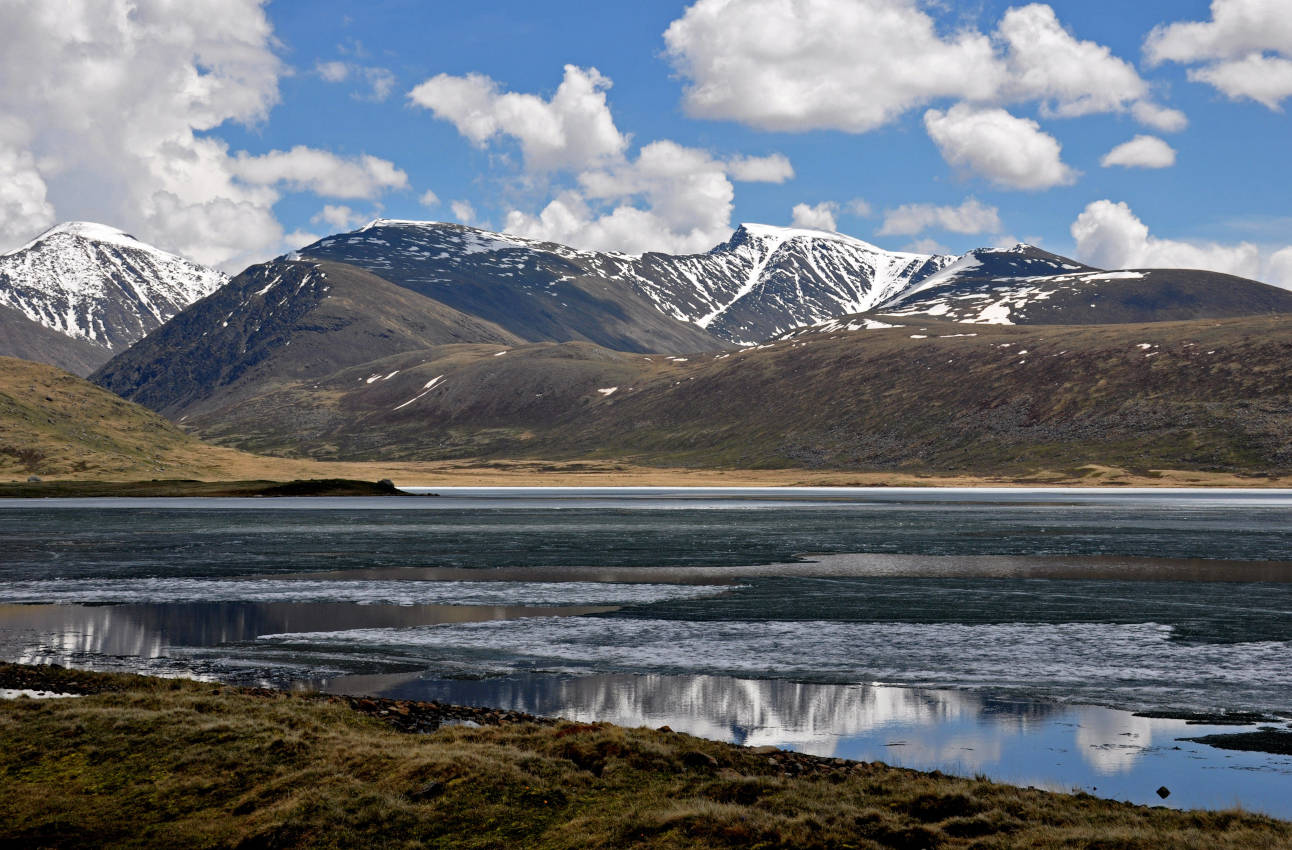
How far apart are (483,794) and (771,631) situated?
20.5m

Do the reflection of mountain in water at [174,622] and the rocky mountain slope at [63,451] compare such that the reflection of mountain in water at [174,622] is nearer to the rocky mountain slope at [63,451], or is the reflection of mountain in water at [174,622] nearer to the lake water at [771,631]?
the lake water at [771,631]

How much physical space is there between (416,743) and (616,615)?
68.2ft

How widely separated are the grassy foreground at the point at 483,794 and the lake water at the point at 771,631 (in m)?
2.67

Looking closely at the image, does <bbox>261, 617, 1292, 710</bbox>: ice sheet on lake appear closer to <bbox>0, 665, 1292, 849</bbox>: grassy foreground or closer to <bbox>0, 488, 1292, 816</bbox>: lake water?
<bbox>0, 488, 1292, 816</bbox>: lake water

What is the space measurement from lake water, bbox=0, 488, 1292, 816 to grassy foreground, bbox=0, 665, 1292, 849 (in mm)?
2670

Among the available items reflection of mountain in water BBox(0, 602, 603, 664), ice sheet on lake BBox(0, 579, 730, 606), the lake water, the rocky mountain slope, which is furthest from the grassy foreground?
the rocky mountain slope

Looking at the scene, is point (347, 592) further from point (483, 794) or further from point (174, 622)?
point (483, 794)

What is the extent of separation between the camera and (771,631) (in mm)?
37844

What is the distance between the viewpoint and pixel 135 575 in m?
56.1

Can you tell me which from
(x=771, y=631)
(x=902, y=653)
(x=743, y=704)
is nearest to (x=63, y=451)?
(x=771, y=631)

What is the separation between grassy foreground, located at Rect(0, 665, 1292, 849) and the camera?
54.5 feet

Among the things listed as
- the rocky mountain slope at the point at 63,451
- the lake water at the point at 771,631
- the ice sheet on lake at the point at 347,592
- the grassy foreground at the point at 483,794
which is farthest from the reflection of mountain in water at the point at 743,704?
the rocky mountain slope at the point at 63,451

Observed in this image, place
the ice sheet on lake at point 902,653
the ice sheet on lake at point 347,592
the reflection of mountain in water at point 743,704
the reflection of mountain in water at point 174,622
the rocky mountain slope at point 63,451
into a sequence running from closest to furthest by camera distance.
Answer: the reflection of mountain in water at point 743,704
the ice sheet on lake at point 902,653
the reflection of mountain in water at point 174,622
the ice sheet on lake at point 347,592
the rocky mountain slope at point 63,451

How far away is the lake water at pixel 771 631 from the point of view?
2406 cm
